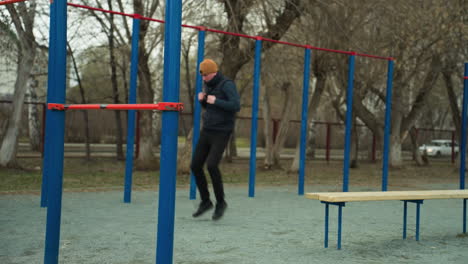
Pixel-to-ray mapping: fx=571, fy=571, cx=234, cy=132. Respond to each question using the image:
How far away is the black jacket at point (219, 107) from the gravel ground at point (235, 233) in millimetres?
1090

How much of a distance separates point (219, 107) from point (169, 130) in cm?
295

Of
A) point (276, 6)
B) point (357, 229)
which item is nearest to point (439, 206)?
point (357, 229)

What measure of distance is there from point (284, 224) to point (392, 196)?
1423 millimetres

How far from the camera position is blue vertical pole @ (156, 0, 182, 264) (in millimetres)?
3203

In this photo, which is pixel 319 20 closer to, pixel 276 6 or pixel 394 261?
pixel 276 6

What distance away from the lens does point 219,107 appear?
6.18 metres

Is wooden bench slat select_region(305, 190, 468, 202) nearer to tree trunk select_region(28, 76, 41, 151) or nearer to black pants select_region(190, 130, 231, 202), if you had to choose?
black pants select_region(190, 130, 231, 202)

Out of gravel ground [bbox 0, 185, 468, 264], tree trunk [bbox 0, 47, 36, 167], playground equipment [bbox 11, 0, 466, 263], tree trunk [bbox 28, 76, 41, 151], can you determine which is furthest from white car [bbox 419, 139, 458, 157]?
playground equipment [bbox 11, 0, 466, 263]

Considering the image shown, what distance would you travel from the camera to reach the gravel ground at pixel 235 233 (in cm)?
459

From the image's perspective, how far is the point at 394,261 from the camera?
181 inches

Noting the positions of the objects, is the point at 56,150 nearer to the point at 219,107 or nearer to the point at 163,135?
the point at 163,135

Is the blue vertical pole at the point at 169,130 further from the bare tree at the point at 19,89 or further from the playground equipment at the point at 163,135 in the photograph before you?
the bare tree at the point at 19,89

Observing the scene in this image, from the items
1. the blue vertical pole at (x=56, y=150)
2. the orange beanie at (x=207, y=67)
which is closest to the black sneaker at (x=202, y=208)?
Answer: the orange beanie at (x=207, y=67)

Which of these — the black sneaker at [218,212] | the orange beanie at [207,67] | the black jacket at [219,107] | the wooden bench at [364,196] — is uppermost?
the orange beanie at [207,67]
